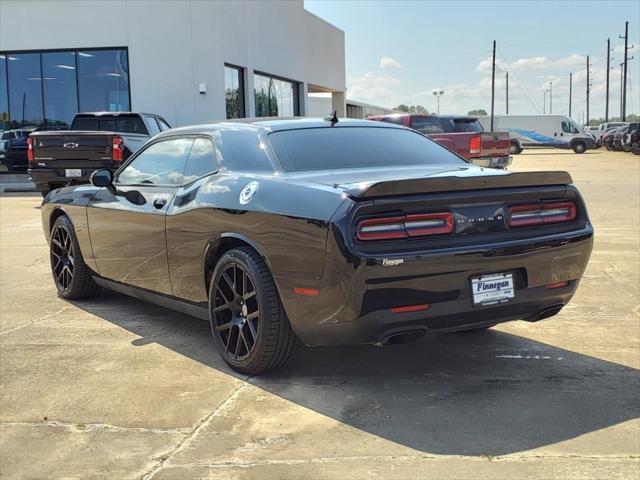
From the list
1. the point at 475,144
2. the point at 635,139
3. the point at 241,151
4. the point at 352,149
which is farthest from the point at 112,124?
the point at 635,139

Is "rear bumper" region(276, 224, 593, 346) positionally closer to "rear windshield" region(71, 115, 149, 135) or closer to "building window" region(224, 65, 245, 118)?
"rear windshield" region(71, 115, 149, 135)

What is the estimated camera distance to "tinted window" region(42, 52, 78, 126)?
21.3m

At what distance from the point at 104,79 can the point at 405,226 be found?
63.8 ft

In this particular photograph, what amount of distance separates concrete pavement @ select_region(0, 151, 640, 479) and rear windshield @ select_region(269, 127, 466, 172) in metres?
1.26

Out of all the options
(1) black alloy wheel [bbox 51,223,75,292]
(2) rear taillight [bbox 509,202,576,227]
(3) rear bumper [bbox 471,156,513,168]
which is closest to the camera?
(2) rear taillight [bbox 509,202,576,227]

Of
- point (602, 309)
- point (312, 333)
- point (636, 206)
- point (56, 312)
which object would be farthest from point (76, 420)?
point (636, 206)

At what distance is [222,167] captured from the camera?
457 centimetres

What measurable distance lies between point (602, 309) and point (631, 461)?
283cm

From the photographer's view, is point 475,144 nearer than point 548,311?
No

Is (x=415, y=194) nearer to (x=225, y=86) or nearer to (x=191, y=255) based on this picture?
(x=191, y=255)

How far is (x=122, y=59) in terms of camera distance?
20.8m

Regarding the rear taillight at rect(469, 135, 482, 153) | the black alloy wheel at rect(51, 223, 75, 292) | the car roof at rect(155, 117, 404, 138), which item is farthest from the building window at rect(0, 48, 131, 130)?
the car roof at rect(155, 117, 404, 138)

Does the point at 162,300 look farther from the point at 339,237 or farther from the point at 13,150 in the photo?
the point at 13,150

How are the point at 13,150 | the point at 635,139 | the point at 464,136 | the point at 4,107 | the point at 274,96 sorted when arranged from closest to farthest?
the point at 464,136
the point at 13,150
the point at 4,107
the point at 274,96
the point at 635,139
